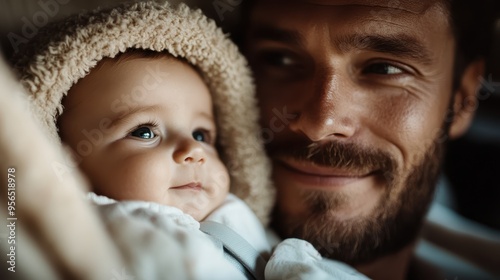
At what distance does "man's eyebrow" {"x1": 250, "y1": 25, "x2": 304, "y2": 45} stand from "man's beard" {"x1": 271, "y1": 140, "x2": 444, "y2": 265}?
0.16 meters

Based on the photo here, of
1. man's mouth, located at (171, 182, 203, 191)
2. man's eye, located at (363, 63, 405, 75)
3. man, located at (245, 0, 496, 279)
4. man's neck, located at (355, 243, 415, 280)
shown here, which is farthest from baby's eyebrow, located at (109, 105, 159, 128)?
man's neck, located at (355, 243, 415, 280)

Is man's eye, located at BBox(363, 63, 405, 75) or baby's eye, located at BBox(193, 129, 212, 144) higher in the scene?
man's eye, located at BBox(363, 63, 405, 75)

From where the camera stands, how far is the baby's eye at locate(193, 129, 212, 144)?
0.77m

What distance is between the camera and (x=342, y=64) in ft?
2.54

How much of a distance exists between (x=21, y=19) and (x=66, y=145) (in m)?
0.22

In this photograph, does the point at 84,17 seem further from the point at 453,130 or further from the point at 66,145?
the point at 453,130

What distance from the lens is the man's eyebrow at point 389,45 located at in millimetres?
759

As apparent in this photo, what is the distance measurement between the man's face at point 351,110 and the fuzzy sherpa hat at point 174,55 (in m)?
0.04

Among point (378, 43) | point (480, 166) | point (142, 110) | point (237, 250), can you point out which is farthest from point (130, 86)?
point (480, 166)

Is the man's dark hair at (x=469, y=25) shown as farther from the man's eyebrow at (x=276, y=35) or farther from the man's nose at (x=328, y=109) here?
the man's nose at (x=328, y=109)

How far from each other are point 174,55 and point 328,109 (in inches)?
9.1

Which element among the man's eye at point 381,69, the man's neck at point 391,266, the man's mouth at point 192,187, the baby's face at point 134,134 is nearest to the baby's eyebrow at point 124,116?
the baby's face at point 134,134

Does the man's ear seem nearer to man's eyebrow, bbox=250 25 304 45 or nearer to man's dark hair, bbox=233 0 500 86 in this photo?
man's dark hair, bbox=233 0 500 86

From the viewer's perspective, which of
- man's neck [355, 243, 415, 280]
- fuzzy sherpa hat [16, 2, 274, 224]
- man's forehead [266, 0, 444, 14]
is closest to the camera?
fuzzy sherpa hat [16, 2, 274, 224]
